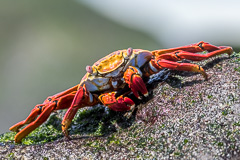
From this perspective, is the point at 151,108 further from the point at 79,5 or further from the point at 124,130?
the point at 79,5

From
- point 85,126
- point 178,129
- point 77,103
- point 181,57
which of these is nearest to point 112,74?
point 77,103

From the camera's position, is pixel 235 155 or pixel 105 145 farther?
pixel 105 145

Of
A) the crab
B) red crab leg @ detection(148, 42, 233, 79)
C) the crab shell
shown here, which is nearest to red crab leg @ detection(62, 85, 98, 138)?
the crab

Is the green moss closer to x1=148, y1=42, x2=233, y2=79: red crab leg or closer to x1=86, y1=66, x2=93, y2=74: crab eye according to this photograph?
x1=86, y1=66, x2=93, y2=74: crab eye

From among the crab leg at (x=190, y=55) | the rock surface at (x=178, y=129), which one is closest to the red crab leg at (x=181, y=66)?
the rock surface at (x=178, y=129)

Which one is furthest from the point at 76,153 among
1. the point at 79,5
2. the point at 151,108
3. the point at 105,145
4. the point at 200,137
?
the point at 79,5

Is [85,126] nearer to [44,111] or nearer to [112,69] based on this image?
[44,111]

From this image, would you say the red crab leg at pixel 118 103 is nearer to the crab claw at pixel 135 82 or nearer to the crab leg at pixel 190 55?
the crab claw at pixel 135 82
